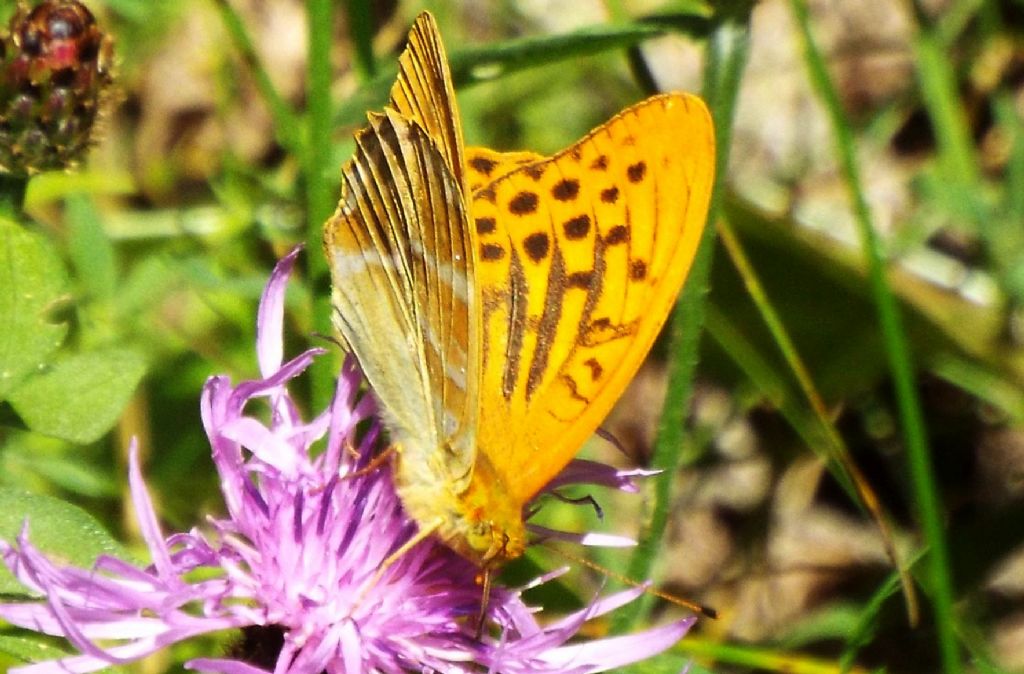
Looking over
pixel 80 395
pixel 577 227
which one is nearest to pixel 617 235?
pixel 577 227

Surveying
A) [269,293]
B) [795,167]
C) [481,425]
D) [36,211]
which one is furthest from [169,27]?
[481,425]

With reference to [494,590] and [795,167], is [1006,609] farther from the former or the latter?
[494,590]

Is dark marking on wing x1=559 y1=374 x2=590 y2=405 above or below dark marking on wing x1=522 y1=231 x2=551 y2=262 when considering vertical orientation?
below

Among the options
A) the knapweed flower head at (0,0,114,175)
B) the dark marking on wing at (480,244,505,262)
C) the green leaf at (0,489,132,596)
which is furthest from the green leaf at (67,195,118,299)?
the dark marking on wing at (480,244,505,262)

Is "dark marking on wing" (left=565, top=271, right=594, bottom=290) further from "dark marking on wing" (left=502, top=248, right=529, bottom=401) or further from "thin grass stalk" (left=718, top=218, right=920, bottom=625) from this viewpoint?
"thin grass stalk" (left=718, top=218, right=920, bottom=625)

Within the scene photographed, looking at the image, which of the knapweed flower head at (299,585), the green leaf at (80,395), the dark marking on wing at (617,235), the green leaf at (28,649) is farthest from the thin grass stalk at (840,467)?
the green leaf at (28,649)

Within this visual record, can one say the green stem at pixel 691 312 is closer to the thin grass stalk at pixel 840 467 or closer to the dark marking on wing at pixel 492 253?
the thin grass stalk at pixel 840 467
